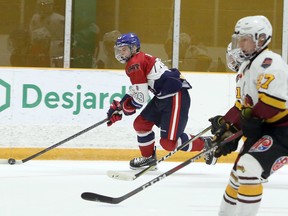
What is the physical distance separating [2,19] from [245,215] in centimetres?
441

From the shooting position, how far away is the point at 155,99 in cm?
515

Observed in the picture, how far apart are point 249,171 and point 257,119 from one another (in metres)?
0.21

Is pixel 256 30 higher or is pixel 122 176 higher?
pixel 256 30

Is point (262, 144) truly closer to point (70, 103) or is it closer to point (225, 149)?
point (225, 149)

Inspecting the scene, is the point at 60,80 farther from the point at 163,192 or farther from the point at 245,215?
the point at 245,215

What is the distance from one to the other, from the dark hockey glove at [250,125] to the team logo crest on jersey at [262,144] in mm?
32

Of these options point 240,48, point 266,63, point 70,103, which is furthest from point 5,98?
point 266,63

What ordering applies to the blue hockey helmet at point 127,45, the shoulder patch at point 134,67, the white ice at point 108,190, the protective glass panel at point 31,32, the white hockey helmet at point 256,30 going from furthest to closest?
the protective glass panel at point 31,32 → the blue hockey helmet at point 127,45 → the shoulder patch at point 134,67 → the white ice at point 108,190 → the white hockey helmet at point 256,30

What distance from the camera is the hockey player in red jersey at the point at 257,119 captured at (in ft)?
9.14

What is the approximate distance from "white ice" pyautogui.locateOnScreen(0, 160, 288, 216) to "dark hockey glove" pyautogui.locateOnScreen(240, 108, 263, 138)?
0.84 metres

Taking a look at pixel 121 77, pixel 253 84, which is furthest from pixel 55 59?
pixel 253 84

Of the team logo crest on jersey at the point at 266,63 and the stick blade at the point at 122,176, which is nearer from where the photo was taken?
the team logo crest on jersey at the point at 266,63

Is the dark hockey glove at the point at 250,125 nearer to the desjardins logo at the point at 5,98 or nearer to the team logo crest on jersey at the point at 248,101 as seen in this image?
the team logo crest on jersey at the point at 248,101

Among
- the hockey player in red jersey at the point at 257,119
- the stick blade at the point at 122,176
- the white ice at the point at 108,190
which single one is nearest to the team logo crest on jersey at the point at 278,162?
the hockey player in red jersey at the point at 257,119
